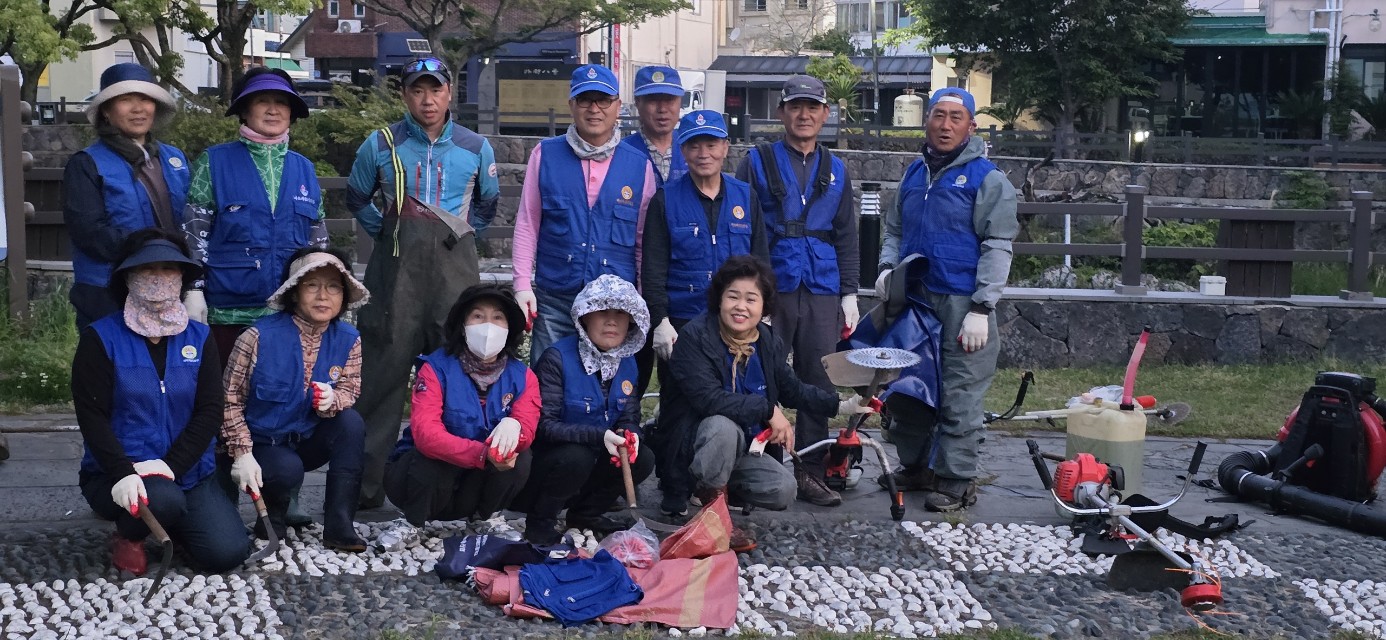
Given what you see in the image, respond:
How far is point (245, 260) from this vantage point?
16.8 ft

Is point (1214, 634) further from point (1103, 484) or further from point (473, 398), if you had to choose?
point (473, 398)

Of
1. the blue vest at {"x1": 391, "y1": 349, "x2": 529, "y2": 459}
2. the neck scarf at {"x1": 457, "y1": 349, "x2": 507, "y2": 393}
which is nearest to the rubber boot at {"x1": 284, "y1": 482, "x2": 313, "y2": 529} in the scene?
the blue vest at {"x1": 391, "y1": 349, "x2": 529, "y2": 459}

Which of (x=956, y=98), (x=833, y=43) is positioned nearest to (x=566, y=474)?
(x=956, y=98)

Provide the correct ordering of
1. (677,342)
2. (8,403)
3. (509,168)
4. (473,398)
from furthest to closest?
(509,168) < (8,403) < (677,342) < (473,398)

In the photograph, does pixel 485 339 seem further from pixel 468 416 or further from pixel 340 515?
pixel 340 515

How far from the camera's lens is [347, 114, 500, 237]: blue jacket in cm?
540

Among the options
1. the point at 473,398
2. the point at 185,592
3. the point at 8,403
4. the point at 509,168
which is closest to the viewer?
the point at 185,592

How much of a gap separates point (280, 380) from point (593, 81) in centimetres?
170

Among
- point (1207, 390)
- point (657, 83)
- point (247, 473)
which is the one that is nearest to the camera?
point (247, 473)

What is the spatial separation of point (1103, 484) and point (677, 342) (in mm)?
1796

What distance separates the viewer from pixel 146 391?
4.52m

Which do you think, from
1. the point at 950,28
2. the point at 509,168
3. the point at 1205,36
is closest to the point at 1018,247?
the point at 509,168

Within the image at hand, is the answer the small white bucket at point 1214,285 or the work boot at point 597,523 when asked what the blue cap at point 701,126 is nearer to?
the work boot at point 597,523

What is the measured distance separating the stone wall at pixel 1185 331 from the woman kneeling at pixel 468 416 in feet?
A: 18.5
